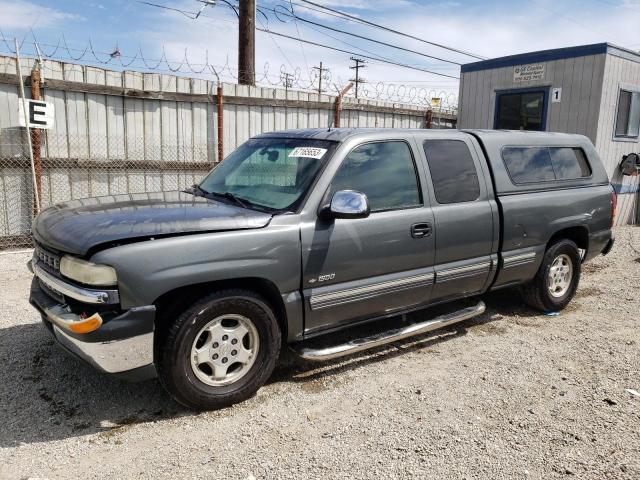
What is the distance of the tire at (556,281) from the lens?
5441mm

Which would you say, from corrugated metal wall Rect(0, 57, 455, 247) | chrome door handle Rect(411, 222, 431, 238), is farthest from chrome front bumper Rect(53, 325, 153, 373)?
corrugated metal wall Rect(0, 57, 455, 247)

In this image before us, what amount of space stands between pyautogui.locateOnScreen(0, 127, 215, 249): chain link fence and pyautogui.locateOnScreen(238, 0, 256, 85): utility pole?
2648 mm

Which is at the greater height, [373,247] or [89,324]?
[373,247]

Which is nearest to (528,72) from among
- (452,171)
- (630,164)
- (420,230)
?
(630,164)

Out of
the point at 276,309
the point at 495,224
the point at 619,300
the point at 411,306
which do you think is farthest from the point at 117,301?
the point at 619,300

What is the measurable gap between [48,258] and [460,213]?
10.3 feet

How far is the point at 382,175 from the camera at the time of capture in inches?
163

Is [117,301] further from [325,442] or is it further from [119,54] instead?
[119,54]

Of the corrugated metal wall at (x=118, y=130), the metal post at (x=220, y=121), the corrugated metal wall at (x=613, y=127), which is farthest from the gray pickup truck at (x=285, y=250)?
the corrugated metal wall at (x=613, y=127)

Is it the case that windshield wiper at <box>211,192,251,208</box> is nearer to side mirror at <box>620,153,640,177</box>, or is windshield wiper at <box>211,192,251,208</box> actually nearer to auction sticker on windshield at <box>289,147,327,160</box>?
auction sticker on windshield at <box>289,147,327,160</box>

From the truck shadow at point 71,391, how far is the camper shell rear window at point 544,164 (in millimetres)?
1818

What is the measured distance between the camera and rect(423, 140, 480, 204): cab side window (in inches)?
175

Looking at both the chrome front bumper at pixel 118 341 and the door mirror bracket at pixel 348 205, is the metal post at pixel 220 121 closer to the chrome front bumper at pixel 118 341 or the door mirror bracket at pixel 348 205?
the door mirror bracket at pixel 348 205

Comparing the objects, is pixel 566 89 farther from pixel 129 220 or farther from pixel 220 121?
pixel 129 220
